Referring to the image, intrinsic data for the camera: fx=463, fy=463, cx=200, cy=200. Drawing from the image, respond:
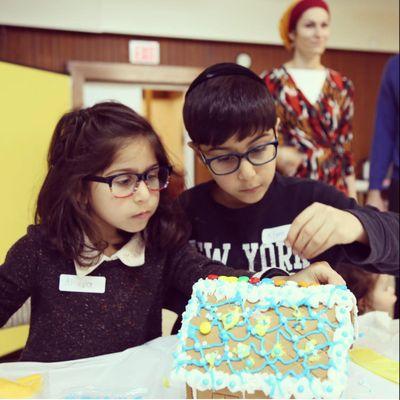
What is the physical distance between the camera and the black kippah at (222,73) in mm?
508

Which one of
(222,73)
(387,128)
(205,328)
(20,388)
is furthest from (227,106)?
(387,128)

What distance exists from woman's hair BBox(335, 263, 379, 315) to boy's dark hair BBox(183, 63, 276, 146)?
0.19 meters

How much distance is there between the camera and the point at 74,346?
27.4 inches

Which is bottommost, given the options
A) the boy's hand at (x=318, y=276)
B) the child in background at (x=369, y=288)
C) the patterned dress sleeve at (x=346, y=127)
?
the child in background at (x=369, y=288)

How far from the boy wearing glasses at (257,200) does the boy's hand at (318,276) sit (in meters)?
0.03

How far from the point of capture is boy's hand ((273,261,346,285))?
461 mm

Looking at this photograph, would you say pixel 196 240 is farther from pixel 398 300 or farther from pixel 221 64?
pixel 398 300

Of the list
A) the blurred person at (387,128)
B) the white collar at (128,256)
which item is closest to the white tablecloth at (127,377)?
the white collar at (128,256)

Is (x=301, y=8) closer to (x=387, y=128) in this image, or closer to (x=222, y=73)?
(x=222, y=73)

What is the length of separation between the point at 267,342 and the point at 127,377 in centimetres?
25

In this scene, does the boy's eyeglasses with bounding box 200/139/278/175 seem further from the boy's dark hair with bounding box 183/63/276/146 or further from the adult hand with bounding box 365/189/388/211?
the adult hand with bounding box 365/189/388/211

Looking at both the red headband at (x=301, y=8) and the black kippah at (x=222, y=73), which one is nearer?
the black kippah at (x=222, y=73)

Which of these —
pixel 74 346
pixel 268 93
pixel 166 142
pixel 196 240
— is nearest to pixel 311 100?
pixel 268 93

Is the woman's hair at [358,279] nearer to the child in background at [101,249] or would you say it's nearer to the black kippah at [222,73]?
the child in background at [101,249]
